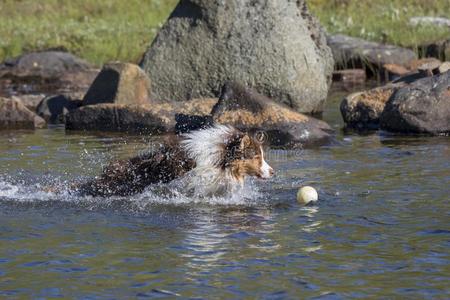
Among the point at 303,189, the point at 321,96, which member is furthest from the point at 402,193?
the point at 321,96

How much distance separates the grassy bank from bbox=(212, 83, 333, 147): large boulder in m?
9.56

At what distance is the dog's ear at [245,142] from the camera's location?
1047 cm

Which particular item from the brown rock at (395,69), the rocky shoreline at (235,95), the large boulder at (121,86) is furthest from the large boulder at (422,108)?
the brown rock at (395,69)

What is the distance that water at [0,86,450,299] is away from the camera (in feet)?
24.8

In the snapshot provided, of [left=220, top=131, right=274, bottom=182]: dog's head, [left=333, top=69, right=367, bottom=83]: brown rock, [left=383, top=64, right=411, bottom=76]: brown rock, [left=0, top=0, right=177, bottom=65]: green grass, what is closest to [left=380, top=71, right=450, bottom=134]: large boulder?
[left=220, top=131, right=274, bottom=182]: dog's head

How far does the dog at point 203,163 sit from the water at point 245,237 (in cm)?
19

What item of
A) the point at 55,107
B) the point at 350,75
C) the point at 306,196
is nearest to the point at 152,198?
the point at 306,196

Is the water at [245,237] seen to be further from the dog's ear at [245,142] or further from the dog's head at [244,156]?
the dog's ear at [245,142]

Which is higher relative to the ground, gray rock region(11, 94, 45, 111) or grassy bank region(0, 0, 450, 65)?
grassy bank region(0, 0, 450, 65)

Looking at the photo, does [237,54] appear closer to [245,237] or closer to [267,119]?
[267,119]

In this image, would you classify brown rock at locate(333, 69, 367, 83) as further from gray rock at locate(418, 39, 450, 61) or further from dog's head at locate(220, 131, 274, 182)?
dog's head at locate(220, 131, 274, 182)

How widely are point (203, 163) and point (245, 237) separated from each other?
5.02 ft

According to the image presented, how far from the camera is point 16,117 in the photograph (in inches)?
696

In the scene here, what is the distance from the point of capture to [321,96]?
18.3m
